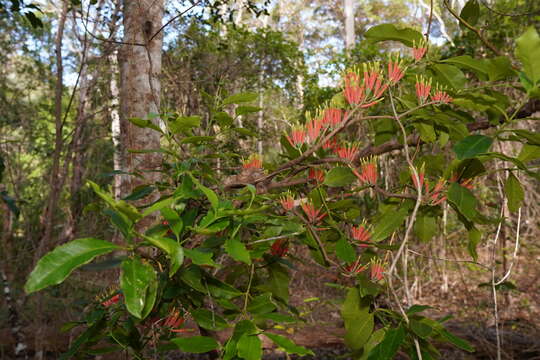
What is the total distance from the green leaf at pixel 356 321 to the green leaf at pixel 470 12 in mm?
707

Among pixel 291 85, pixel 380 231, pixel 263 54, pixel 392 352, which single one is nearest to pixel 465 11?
pixel 380 231

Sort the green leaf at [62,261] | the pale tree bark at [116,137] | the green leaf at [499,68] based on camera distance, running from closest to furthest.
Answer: the green leaf at [62,261] < the green leaf at [499,68] < the pale tree bark at [116,137]

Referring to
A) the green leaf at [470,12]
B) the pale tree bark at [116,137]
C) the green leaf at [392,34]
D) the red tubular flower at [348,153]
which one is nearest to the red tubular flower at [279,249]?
the red tubular flower at [348,153]

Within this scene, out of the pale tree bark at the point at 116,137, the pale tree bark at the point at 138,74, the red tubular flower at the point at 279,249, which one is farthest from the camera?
the pale tree bark at the point at 116,137

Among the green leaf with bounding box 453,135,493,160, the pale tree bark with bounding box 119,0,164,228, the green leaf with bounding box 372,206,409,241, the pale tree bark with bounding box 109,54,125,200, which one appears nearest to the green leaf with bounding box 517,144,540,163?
the green leaf with bounding box 453,135,493,160

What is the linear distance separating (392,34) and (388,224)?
1.23ft

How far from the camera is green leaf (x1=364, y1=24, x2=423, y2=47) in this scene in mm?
787

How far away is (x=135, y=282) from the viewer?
0.51 m

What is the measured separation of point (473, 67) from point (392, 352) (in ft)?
1.69

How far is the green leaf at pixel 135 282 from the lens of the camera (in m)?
0.49

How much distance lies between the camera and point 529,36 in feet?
1.91

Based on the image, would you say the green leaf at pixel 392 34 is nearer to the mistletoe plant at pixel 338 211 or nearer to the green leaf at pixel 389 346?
the mistletoe plant at pixel 338 211

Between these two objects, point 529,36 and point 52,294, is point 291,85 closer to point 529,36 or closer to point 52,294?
point 52,294

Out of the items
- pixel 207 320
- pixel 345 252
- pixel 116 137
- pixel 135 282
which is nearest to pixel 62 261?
pixel 135 282
